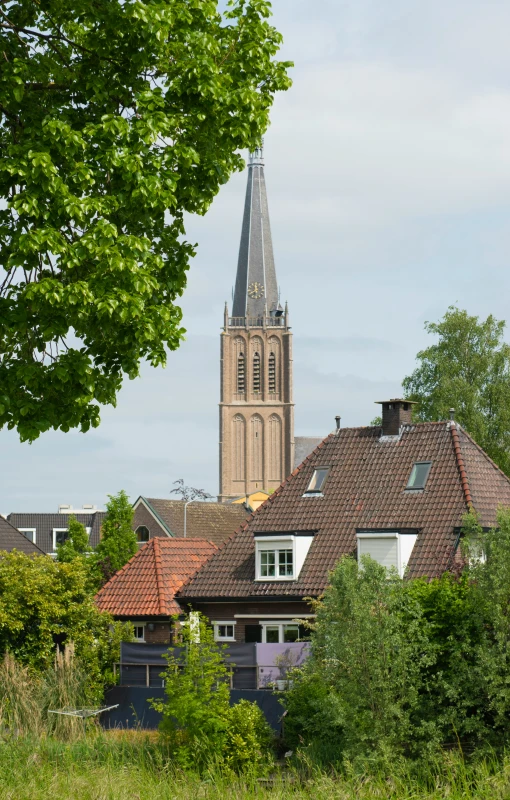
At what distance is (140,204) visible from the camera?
12430mm

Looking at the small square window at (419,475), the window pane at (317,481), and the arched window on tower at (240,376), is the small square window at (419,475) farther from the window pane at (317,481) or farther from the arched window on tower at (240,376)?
the arched window on tower at (240,376)

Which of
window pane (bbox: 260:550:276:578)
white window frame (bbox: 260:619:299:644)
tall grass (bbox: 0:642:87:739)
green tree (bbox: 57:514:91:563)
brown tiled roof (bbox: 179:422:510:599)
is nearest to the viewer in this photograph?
tall grass (bbox: 0:642:87:739)

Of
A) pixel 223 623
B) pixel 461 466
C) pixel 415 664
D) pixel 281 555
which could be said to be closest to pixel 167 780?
pixel 415 664

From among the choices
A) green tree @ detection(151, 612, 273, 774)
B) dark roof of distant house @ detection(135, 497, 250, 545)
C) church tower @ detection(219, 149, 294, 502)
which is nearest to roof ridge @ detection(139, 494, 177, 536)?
dark roof of distant house @ detection(135, 497, 250, 545)

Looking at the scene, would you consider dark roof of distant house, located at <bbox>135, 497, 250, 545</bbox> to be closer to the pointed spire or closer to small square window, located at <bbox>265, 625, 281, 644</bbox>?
small square window, located at <bbox>265, 625, 281, 644</bbox>

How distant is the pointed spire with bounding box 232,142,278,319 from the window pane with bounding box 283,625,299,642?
100694mm

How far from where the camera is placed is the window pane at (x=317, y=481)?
1236 inches

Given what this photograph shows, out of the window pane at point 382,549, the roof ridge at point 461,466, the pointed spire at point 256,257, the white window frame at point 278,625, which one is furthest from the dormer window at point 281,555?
the pointed spire at point 256,257

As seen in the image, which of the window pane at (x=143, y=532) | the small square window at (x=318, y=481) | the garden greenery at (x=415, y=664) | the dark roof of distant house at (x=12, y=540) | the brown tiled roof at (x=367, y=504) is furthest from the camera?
the window pane at (x=143, y=532)

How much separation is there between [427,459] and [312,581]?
469cm

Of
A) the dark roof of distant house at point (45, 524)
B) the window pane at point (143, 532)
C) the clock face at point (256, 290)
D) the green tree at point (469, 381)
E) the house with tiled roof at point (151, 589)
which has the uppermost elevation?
the clock face at point (256, 290)

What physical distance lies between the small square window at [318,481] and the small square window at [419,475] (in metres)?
2.63

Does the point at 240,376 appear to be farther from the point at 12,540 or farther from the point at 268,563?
the point at 268,563

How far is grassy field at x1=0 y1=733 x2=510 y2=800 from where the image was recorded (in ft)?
43.4
